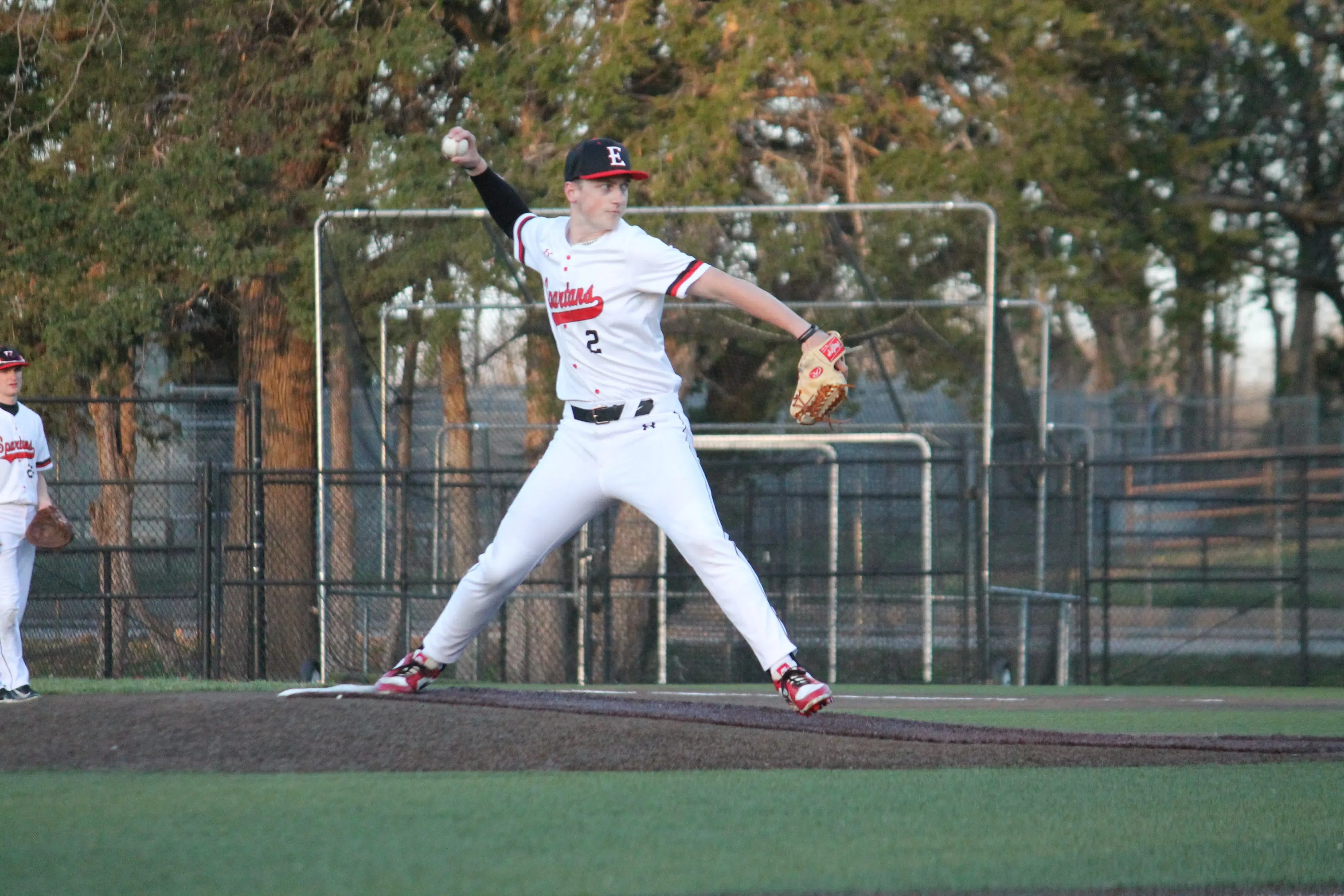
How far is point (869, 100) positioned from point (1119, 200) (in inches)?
140

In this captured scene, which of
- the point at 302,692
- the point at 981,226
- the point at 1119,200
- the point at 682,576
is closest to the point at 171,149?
the point at 682,576

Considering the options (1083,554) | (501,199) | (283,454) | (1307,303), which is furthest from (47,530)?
(1307,303)

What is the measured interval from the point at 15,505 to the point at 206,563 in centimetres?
403

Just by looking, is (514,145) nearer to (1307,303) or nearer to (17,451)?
(17,451)

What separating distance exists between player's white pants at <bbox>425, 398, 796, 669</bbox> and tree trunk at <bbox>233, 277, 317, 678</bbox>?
298 inches

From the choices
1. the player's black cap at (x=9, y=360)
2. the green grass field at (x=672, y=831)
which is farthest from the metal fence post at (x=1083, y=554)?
the player's black cap at (x=9, y=360)

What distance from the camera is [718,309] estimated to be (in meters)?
13.8

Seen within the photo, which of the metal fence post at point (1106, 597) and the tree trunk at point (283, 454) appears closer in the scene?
the metal fence post at point (1106, 597)

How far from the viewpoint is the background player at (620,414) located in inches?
237

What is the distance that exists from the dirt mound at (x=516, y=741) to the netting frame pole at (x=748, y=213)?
18.2 ft

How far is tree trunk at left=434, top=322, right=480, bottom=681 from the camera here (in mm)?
13562

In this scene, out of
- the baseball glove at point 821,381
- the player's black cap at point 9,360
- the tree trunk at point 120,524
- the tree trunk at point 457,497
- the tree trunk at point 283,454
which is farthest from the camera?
the tree trunk at point 283,454

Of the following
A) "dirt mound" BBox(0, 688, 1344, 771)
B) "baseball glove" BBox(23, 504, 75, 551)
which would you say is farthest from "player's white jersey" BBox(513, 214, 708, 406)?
"baseball glove" BBox(23, 504, 75, 551)

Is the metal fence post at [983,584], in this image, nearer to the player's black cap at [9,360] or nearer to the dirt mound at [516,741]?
the dirt mound at [516,741]
